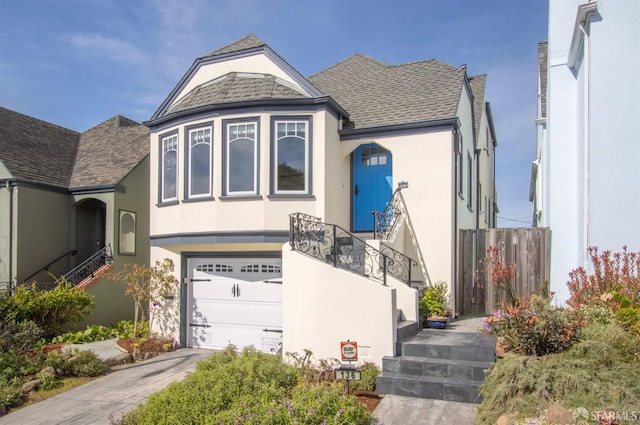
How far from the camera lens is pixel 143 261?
15906 mm

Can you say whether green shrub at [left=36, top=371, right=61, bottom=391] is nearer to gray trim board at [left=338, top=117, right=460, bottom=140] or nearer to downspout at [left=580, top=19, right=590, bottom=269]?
gray trim board at [left=338, top=117, right=460, bottom=140]

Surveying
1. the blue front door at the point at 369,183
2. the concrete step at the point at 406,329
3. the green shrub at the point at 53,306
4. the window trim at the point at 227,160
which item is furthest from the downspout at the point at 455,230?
the green shrub at the point at 53,306

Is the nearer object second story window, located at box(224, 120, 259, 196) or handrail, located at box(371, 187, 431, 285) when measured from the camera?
handrail, located at box(371, 187, 431, 285)

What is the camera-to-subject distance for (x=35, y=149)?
15602mm

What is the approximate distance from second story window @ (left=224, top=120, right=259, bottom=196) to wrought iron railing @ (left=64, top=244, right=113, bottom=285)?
6801mm

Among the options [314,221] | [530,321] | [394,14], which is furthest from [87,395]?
[394,14]

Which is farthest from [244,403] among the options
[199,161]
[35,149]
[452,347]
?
[35,149]

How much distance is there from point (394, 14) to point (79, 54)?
8942 mm

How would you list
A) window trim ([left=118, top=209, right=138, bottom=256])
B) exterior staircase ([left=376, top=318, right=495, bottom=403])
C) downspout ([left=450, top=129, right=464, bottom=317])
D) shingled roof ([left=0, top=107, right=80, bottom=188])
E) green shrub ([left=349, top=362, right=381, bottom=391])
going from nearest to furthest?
1. exterior staircase ([left=376, top=318, right=495, bottom=403])
2. green shrub ([left=349, top=362, right=381, bottom=391])
3. downspout ([left=450, top=129, right=464, bottom=317])
4. shingled roof ([left=0, top=107, right=80, bottom=188])
5. window trim ([left=118, top=209, right=138, bottom=256])

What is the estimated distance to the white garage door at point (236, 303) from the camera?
34.8 ft

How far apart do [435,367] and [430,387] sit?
388mm

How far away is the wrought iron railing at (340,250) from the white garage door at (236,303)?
1808mm

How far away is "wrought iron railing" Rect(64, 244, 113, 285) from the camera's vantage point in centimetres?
1404

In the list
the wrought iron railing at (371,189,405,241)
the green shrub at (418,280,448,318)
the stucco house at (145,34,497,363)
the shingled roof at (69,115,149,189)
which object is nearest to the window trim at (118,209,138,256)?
the shingled roof at (69,115,149,189)
